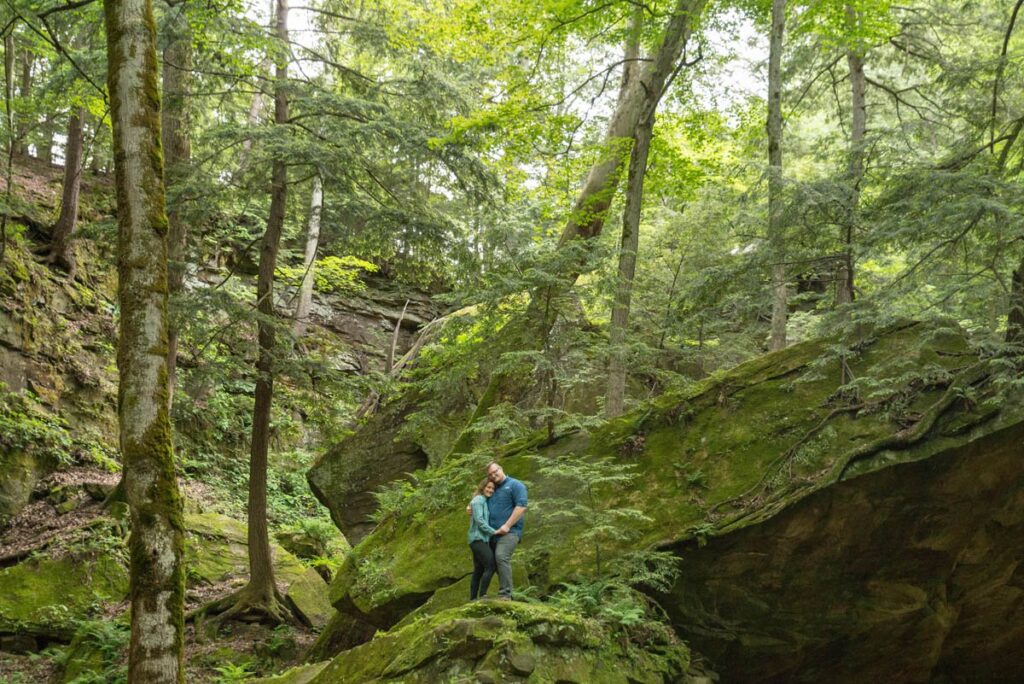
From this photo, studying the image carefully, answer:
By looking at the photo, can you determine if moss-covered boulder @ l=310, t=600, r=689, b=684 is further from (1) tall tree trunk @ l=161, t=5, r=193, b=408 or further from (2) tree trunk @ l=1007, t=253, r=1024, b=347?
(1) tall tree trunk @ l=161, t=5, r=193, b=408

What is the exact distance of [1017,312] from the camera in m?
7.00

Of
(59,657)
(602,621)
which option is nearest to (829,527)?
(602,621)

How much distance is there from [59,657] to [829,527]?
9747 mm

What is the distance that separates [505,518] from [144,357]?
354 cm

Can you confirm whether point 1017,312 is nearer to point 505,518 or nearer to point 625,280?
point 625,280

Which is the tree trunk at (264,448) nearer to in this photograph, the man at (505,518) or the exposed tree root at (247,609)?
the exposed tree root at (247,609)

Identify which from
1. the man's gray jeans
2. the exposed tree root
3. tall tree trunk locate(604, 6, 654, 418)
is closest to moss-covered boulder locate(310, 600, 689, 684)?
the man's gray jeans

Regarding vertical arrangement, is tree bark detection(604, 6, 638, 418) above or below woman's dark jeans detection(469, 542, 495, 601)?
above

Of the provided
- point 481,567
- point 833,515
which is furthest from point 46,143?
point 833,515

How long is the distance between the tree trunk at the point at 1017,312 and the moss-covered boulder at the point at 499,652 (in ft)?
15.1

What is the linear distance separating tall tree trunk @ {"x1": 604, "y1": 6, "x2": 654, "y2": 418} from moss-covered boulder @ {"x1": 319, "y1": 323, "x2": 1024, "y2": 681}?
1194 millimetres

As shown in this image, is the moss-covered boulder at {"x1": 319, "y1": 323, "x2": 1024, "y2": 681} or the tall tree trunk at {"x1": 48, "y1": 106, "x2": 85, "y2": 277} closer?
the moss-covered boulder at {"x1": 319, "y1": 323, "x2": 1024, "y2": 681}

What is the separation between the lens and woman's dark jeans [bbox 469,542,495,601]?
6.86 metres

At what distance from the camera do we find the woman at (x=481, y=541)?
22.4 feet
